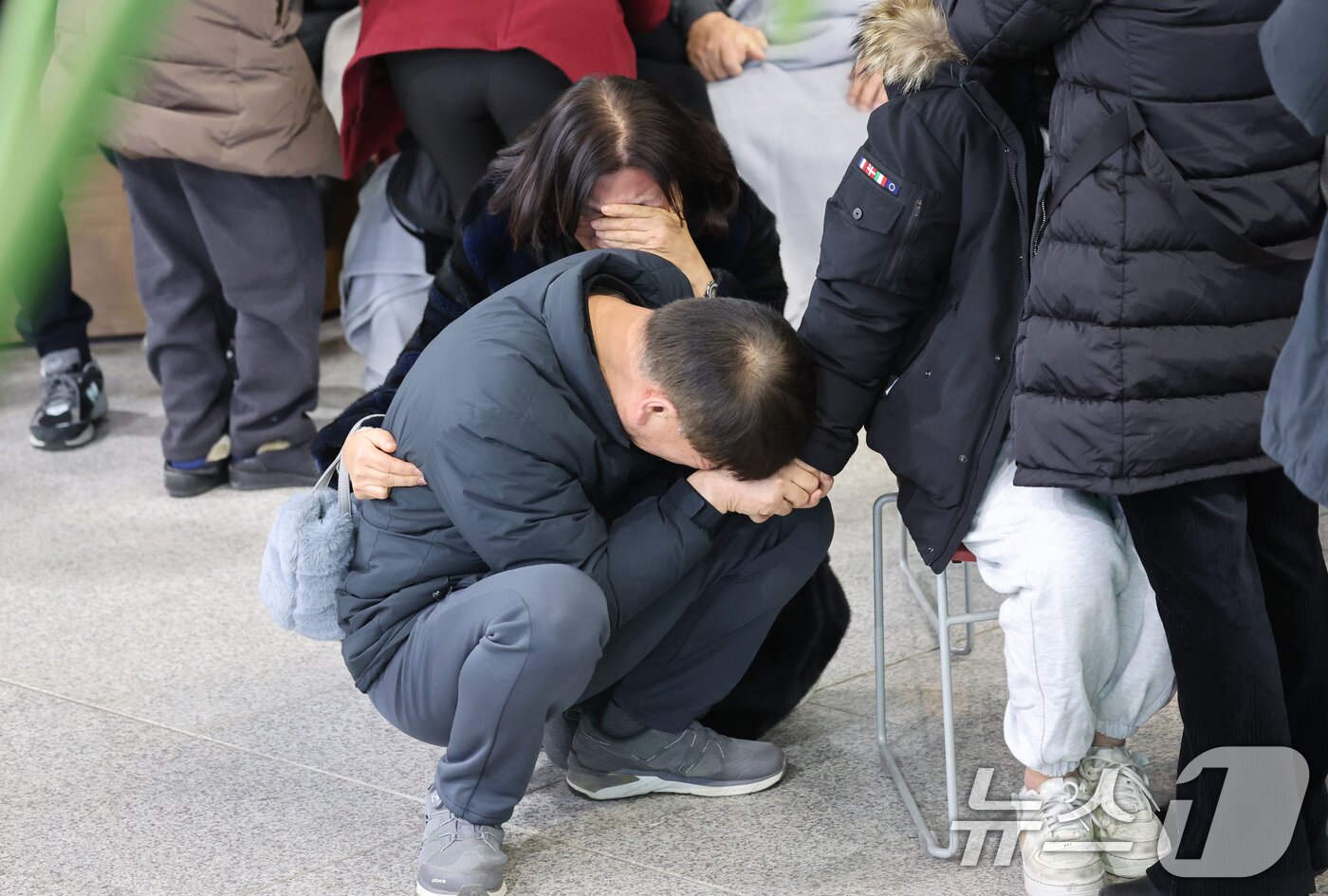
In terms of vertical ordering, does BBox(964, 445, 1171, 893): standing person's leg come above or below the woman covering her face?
below

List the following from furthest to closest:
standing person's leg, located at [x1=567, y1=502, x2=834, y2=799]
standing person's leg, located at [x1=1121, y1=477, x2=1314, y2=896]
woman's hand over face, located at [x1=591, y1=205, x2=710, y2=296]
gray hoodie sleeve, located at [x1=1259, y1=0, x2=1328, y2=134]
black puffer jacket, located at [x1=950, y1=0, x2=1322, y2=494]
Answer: woman's hand over face, located at [x1=591, y1=205, x2=710, y2=296] → standing person's leg, located at [x1=567, y1=502, x2=834, y2=799] → standing person's leg, located at [x1=1121, y1=477, x2=1314, y2=896] → black puffer jacket, located at [x1=950, y1=0, x2=1322, y2=494] → gray hoodie sleeve, located at [x1=1259, y1=0, x2=1328, y2=134]

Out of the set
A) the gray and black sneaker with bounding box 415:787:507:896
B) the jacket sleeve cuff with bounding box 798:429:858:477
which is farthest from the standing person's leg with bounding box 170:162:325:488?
the jacket sleeve cuff with bounding box 798:429:858:477

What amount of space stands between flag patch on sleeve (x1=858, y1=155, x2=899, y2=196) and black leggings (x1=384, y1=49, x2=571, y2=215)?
3.54 ft

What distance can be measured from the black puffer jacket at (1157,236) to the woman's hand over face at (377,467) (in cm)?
70

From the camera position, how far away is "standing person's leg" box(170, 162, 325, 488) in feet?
9.10

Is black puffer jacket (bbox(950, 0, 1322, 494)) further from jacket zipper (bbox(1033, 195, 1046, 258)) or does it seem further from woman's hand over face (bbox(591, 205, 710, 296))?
woman's hand over face (bbox(591, 205, 710, 296))

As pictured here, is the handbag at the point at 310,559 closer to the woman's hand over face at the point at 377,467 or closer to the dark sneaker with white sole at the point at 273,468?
the woman's hand over face at the point at 377,467

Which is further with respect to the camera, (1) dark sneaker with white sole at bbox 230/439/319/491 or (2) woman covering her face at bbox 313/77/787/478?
(1) dark sneaker with white sole at bbox 230/439/319/491

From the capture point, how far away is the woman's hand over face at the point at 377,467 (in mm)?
1563

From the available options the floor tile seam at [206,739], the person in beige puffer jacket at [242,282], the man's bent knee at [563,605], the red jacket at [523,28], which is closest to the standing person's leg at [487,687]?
the man's bent knee at [563,605]

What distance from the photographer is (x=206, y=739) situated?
75.4 inches

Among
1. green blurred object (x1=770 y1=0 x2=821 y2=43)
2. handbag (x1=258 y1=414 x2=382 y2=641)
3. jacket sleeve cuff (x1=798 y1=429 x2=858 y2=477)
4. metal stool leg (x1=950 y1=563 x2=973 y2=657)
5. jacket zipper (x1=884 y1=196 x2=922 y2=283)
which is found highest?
green blurred object (x1=770 y1=0 x2=821 y2=43)

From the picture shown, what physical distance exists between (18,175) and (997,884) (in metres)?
1.49

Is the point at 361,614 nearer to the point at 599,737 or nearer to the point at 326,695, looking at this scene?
the point at 599,737
